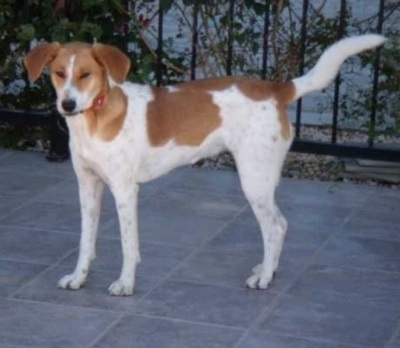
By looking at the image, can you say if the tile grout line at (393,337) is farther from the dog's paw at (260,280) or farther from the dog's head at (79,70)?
the dog's head at (79,70)

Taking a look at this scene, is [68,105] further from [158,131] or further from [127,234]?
[127,234]

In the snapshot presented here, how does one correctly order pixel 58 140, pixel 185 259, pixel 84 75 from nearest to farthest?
pixel 84 75 → pixel 185 259 → pixel 58 140

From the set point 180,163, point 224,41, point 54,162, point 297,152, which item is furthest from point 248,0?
point 180,163

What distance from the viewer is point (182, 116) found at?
5.28 metres

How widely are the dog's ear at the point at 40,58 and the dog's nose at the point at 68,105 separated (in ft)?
0.86

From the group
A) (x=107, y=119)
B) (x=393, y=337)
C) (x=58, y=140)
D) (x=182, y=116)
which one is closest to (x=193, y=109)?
(x=182, y=116)

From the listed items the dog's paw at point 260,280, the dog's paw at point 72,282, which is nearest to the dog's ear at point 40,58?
the dog's paw at point 72,282

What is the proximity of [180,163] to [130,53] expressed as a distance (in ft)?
7.63

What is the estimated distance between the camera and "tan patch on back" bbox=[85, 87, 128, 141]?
5064 millimetres

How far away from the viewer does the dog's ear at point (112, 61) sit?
4.98 metres

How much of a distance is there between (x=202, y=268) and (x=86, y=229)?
609mm

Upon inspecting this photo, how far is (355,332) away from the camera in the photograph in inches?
193

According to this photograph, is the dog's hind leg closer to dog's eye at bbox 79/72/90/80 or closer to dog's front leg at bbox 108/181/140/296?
dog's front leg at bbox 108/181/140/296

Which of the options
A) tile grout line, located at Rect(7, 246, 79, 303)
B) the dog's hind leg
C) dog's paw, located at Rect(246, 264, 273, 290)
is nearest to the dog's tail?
the dog's hind leg
